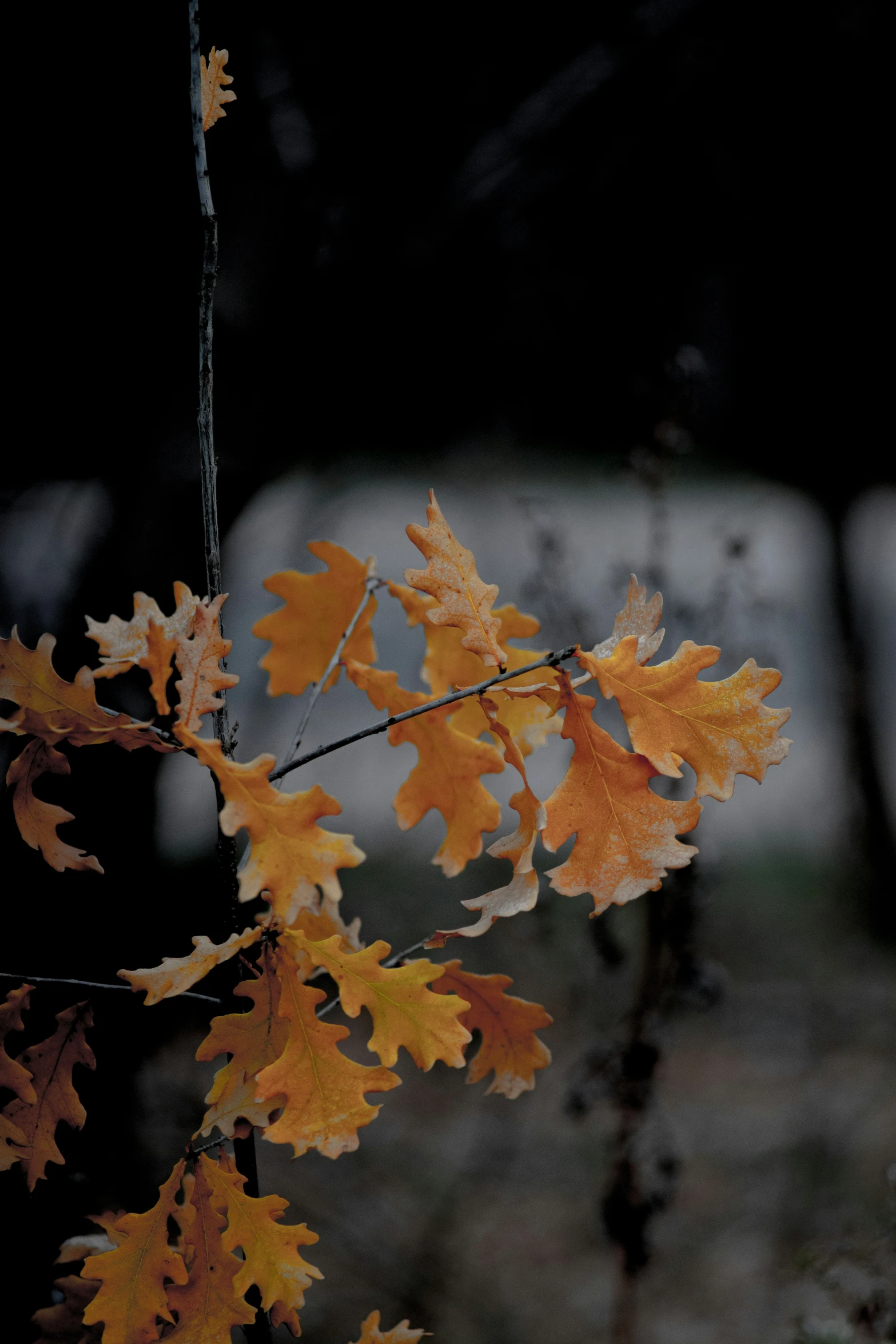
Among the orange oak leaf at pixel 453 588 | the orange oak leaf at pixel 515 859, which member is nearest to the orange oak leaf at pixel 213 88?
the orange oak leaf at pixel 453 588

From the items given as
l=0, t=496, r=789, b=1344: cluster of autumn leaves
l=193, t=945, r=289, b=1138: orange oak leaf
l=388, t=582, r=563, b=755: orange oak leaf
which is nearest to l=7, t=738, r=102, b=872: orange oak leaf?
l=0, t=496, r=789, b=1344: cluster of autumn leaves

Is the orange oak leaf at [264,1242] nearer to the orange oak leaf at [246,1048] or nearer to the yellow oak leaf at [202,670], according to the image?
the orange oak leaf at [246,1048]

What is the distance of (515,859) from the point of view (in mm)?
414

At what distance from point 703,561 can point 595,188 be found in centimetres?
107

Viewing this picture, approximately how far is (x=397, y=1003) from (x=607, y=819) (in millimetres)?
132

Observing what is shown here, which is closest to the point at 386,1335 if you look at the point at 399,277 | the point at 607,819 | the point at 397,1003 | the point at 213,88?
the point at 397,1003

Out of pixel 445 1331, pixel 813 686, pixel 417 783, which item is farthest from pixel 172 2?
pixel 813 686

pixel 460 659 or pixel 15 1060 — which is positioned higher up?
pixel 460 659

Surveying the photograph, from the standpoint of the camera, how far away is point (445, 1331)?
1.37 metres

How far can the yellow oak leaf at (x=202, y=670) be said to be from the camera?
1.25 feet

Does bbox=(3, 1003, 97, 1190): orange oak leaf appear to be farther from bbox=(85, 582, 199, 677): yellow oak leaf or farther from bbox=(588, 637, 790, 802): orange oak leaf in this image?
bbox=(588, 637, 790, 802): orange oak leaf

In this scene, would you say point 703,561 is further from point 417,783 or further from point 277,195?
point 417,783

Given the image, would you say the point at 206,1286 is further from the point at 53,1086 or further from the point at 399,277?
the point at 399,277

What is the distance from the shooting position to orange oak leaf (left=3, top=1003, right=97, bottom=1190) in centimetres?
47
